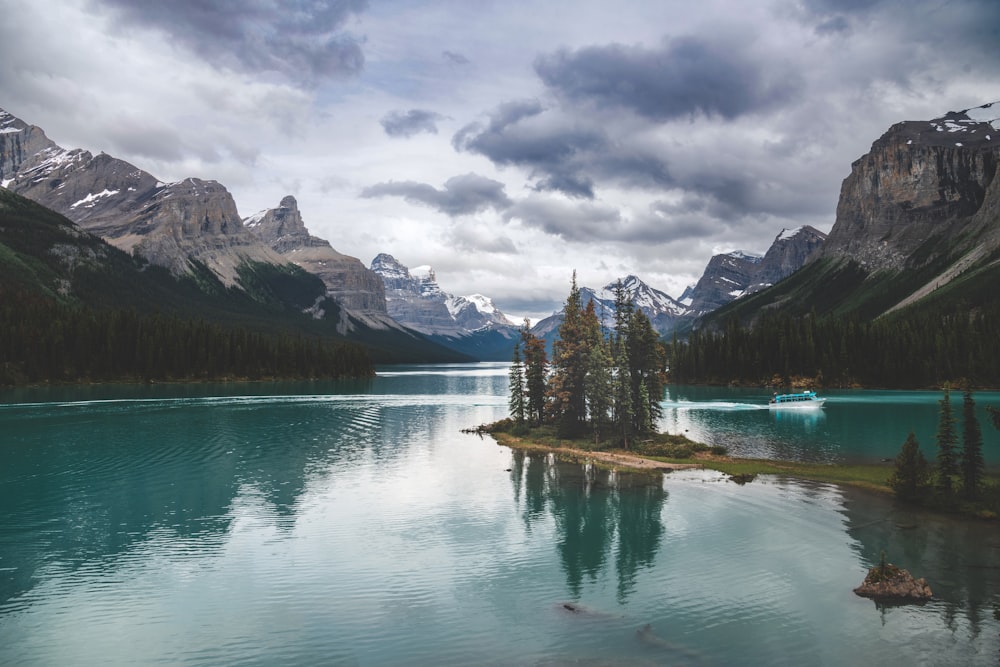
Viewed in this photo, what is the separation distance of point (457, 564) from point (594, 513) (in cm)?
1512

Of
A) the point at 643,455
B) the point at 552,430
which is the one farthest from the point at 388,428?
the point at 643,455

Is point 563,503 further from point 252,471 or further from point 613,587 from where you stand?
point 252,471

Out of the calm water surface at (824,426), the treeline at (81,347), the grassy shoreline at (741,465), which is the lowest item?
the grassy shoreline at (741,465)

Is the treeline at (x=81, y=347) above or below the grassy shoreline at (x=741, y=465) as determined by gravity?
above

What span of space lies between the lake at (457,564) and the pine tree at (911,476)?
6.74ft

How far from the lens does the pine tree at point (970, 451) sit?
143 feet

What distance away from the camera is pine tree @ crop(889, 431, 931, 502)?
46.6 metres

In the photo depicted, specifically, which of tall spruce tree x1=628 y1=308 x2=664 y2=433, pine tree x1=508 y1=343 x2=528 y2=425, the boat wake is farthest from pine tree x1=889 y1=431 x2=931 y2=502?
the boat wake

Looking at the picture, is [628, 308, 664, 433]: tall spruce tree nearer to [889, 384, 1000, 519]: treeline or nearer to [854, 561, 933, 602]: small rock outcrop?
[889, 384, 1000, 519]: treeline

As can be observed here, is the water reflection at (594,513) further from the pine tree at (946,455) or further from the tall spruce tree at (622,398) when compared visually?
the pine tree at (946,455)

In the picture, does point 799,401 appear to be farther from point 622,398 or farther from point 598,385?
point 598,385

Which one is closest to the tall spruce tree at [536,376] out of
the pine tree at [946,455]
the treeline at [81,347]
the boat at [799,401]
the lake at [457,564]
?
the lake at [457,564]

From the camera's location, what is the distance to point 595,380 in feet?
268

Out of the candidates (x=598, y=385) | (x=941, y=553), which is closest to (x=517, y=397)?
(x=598, y=385)
